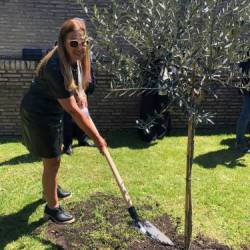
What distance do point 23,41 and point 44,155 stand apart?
529 centimetres

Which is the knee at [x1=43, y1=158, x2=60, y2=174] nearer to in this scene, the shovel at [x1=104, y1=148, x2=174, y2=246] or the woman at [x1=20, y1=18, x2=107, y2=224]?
the woman at [x1=20, y1=18, x2=107, y2=224]

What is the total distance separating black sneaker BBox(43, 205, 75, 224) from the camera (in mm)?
4266

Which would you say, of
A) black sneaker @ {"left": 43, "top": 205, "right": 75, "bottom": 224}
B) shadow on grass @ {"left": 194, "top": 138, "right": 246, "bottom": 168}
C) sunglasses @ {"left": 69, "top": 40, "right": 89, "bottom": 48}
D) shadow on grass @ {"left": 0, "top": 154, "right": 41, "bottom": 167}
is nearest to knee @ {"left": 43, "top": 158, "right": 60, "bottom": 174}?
black sneaker @ {"left": 43, "top": 205, "right": 75, "bottom": 224}

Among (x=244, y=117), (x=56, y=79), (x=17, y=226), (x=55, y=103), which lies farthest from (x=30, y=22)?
(x=56, y=79)

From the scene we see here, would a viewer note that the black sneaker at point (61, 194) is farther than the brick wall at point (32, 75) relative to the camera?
No

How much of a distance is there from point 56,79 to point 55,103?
20.0 inches

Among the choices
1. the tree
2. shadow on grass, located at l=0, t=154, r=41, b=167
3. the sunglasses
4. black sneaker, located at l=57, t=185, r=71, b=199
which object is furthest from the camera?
shadow on grass, located at l=0, t=154, r=41, b=167

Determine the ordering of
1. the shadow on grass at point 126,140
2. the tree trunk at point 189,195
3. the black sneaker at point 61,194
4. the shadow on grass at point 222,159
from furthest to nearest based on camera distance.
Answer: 1. the shadow on grass at point 126,140
2. the shadow on grass at point 222,159
3. the black sneaker at point 61,194
4. the tree trunk at point 189,195

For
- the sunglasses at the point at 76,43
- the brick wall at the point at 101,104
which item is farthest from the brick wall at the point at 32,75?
the sunglasses at the point at 76,43

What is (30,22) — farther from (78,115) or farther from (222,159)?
(78,115)

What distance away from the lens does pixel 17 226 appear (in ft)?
14.1

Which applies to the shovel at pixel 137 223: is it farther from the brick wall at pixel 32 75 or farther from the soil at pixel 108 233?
Answer: the brick wall at pixel 32 75

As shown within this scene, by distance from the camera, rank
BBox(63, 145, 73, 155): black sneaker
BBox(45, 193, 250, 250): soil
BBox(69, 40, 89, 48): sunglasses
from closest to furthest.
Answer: BBox(69, 40, 89, 48): sunglasses → BBox(45, 193, 250, 250): soil → BBox(63, 145, 73, 155): black sneaker

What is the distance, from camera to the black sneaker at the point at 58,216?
4266mm
